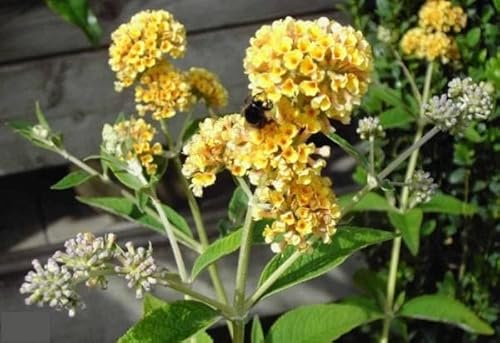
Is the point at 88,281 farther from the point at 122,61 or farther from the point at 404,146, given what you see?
the point at 404,146

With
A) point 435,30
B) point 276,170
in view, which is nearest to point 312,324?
point 276,170

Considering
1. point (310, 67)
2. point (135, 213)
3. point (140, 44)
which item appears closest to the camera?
point (310, 67)

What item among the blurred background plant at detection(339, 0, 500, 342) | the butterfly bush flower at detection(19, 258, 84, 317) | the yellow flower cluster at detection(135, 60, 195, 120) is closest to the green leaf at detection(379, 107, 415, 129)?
the blurred background plant at detection(339, 0, 500, 342)

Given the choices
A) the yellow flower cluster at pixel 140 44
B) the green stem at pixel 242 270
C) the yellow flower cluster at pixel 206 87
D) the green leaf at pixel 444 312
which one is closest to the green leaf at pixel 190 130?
the yellow flower cluster at pixel 206 87

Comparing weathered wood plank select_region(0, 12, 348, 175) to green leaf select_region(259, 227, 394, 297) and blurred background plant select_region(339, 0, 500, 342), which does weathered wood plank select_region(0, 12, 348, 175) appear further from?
green leaf select_region(259, 227, 394, 297)

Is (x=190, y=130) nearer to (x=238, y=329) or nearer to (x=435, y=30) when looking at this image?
(x=238, y=329)

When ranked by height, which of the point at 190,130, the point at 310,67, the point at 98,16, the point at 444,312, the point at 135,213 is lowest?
the point at 444,312

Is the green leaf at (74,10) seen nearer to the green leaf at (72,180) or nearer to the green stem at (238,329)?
the green leaf at (72,180)
